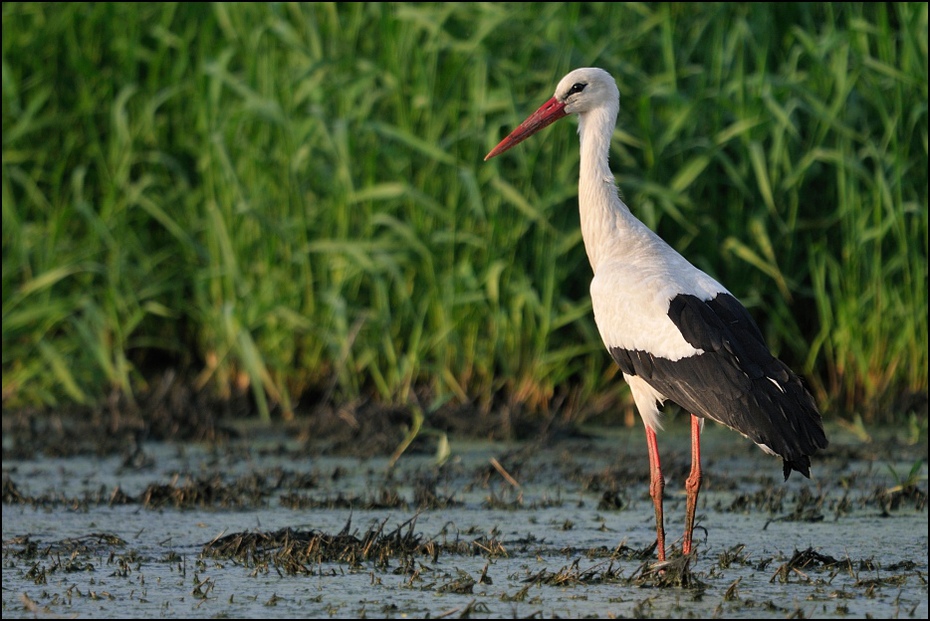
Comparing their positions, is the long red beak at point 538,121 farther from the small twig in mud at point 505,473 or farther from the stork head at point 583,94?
the small twig in mud at point 505,473

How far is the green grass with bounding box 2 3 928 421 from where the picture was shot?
7320 mm

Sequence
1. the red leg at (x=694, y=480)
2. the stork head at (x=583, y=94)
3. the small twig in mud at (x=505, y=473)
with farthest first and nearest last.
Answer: the small twig in mud at (x=505, y=473) → the stork head at (x=583, y=94) → the red leg at (x=694, y=480)

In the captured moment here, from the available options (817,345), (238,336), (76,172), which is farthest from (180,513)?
(817,345)

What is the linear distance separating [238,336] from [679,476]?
94.8 inches

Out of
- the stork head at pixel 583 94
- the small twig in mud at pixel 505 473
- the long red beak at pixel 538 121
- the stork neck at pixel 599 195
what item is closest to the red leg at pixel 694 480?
the stork neck at pixel 599 195

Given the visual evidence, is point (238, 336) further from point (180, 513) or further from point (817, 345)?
point (817, 345)

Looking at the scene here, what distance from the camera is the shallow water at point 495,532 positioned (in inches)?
171

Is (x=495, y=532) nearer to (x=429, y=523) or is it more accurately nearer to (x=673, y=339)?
(x=429, y=523)

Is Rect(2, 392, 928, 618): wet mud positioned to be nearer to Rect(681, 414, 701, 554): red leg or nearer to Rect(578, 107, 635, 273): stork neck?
Rect(681, 414, 701, 554): red leg

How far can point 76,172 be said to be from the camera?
7957mm

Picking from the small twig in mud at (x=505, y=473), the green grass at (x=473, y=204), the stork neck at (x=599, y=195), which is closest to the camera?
the stork neck at (x=599, y=195)

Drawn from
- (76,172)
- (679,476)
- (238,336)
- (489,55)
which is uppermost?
(489,55)

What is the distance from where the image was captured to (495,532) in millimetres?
5121

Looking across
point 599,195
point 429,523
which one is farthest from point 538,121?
point 429,523
